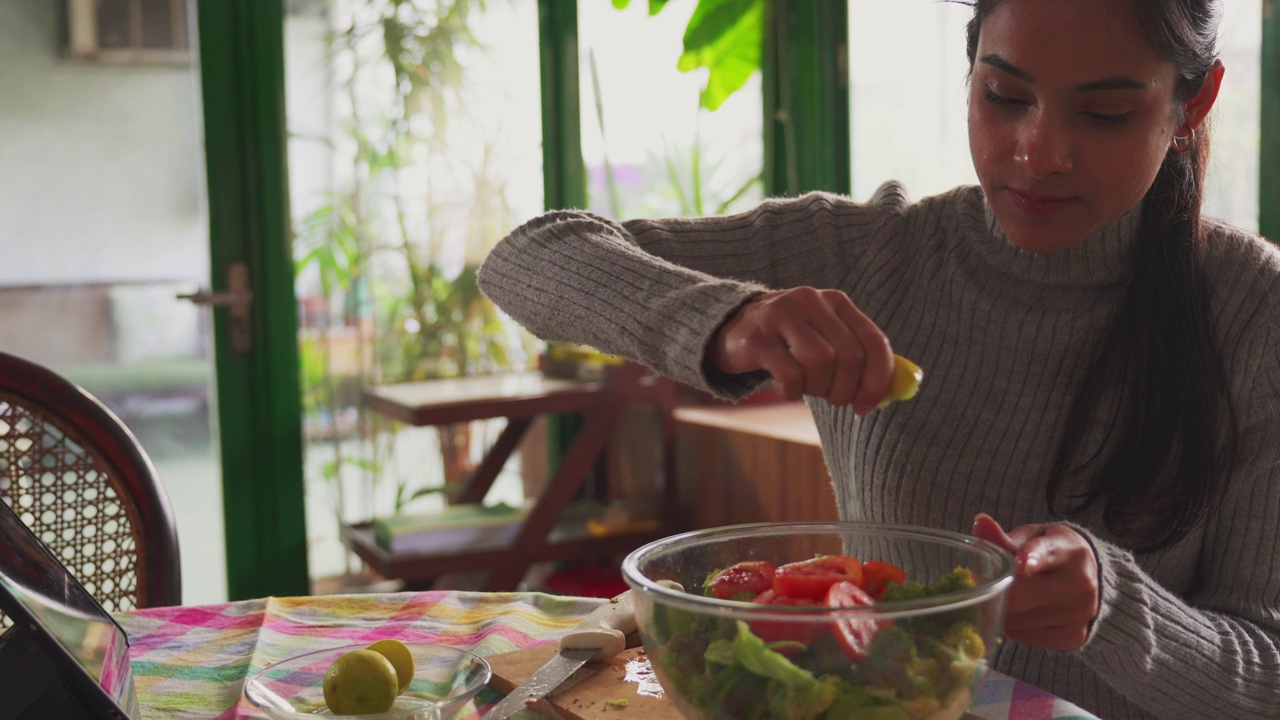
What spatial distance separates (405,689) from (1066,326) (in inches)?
31.4

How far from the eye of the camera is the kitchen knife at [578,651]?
80 centimetres

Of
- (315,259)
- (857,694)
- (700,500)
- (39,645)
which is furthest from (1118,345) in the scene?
(315,259)

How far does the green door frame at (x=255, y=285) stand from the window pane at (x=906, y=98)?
1.47m

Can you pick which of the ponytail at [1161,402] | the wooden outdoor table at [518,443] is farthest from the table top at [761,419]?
the ponytail at [1161,402]

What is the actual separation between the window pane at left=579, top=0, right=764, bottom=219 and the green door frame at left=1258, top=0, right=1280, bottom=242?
1212mm

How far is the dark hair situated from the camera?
1.13m

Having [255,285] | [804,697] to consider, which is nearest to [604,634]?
[804,697]

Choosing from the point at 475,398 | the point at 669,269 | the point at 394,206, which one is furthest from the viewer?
the point at 394,206

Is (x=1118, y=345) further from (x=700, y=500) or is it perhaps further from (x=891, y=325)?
(x=700, y=500)

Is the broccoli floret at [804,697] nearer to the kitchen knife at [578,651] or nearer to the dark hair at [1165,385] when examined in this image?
the kitchen knife at [578,651]

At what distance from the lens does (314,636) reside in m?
1.04

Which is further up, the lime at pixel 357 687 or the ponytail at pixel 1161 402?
the ponytail at pixel 1161 402

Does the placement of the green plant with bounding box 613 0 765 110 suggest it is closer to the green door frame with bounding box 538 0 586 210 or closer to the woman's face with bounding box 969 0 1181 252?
the green door frame with bounding box 538 0 586 210

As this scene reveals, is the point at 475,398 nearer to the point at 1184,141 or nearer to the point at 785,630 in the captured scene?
the point at 1184,141
